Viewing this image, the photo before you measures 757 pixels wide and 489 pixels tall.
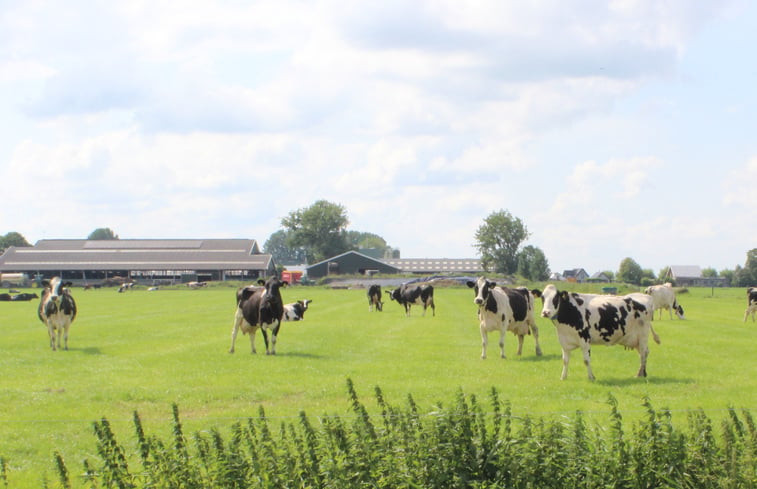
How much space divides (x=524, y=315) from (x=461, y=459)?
52.1ft

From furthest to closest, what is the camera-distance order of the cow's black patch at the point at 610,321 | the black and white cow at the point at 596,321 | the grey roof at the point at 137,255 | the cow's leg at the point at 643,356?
Answer: the grey roof at the point at 137,255 → the cow's black patch at the point at 610,321 → the black and white cow at the point at 596,321 → the cow's leg at the point at 643,356

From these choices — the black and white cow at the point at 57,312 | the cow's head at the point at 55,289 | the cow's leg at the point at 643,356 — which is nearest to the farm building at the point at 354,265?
the cow's head at the point at 55,289

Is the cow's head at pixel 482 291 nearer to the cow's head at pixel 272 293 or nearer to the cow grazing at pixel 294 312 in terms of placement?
the cow's head at pixel 272 293

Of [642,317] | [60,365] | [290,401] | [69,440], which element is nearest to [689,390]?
[642,317]

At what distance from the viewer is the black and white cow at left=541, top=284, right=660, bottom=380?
18297 millimetres

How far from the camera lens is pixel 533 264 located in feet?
487

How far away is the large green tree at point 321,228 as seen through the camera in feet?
609

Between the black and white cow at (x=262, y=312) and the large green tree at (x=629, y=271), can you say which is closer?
the black and white cow at (x=262, y=312)

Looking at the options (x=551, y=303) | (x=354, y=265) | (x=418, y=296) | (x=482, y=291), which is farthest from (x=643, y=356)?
(x=354, y=265)

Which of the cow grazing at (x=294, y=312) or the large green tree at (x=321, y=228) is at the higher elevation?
the large green tree at (x=321, y=228)

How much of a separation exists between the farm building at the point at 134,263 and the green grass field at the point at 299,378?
114 metres

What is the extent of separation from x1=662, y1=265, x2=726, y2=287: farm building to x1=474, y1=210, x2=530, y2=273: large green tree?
31770 mm

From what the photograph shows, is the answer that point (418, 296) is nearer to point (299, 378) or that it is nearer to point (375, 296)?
point (375, 296)

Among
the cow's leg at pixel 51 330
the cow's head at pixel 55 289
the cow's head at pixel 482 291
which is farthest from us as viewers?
the cow's head at pixel 55 289
